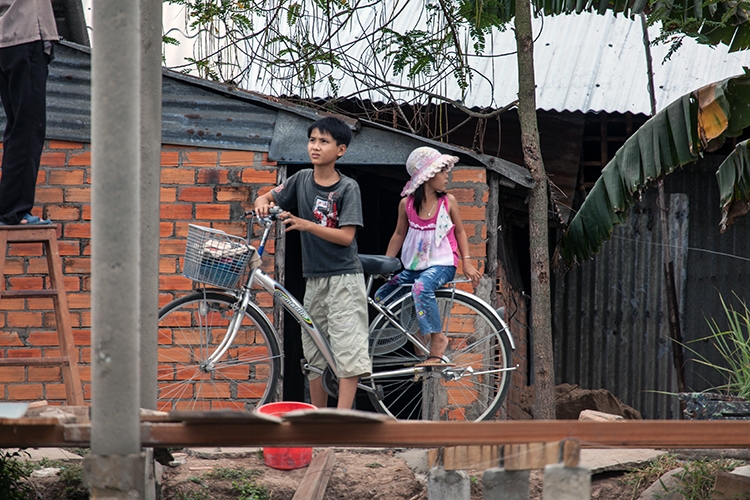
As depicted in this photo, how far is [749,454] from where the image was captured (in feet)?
16.1

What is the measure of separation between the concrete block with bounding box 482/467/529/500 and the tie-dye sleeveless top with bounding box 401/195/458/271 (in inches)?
87.8

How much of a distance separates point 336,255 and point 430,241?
2.39 feet

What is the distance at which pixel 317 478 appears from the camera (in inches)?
187

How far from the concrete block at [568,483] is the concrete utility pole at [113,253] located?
141cm

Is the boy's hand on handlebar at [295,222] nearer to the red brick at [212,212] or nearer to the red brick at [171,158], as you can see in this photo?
the red brick at [212,212]

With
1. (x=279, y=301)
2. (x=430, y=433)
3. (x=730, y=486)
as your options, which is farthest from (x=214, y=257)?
(x=730, y=486)

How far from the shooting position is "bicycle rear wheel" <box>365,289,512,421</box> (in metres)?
5.39

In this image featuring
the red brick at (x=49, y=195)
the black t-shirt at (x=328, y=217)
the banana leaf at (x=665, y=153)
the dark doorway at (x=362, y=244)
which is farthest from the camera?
the dark doorway at (x=362, y=244)

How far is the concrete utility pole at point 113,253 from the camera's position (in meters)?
2.88

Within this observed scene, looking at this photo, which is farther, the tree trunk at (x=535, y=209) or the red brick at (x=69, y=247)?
the tree trunk at (x=535, y=209)

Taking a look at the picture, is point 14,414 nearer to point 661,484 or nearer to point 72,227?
point 72,227

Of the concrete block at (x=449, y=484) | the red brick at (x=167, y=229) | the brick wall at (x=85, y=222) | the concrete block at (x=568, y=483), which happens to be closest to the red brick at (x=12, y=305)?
the brick wall at (x=85, y=222)

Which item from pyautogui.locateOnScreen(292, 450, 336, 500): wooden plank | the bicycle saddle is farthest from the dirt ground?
the bicycle saddle

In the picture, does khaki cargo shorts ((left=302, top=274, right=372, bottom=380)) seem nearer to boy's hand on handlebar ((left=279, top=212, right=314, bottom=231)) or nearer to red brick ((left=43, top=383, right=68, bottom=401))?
boy's hand on handlebar ((left=279, top=212, right=314, bottom=231))
